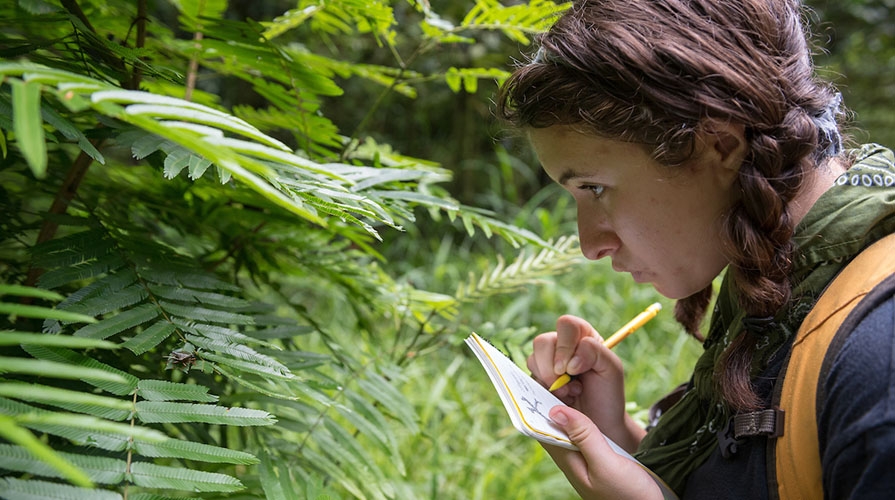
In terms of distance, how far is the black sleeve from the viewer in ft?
2.06

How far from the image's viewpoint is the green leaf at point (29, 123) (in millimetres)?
418

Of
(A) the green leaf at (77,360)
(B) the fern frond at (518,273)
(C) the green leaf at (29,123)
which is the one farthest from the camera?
(B) the fern frond at (518,273)

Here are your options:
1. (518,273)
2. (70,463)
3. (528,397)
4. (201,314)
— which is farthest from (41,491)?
(518,273)

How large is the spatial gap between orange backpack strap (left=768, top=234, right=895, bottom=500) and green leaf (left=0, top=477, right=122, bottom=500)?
0.66m

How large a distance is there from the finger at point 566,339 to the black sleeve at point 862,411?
0.46m

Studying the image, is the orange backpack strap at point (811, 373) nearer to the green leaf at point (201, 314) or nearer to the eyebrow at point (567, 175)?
the eyebrow at point (567, 175)

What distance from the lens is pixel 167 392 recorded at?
0.71 m

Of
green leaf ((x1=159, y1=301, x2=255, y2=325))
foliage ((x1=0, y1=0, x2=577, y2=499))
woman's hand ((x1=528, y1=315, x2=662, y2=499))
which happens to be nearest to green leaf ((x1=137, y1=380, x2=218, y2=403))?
foliage ((x1=0, y1=0, x2=577, y2=499))

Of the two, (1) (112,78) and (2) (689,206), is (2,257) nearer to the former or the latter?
(1) (112,78)

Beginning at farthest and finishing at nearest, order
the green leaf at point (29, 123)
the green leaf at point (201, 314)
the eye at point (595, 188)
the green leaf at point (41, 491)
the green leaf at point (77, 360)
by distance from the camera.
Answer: the eye at point (595, 188) < the green leaf at point (201, 314) < the green leaf at point (77, 360) < the green leaf at point (41, 491) < the green leaf at point (29, 123)

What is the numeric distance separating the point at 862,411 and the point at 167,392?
663 millimetres

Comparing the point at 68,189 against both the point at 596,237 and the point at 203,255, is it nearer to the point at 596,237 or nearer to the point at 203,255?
the point at 203,255

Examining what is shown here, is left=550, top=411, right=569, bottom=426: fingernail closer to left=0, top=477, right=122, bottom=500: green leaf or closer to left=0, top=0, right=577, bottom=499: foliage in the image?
left=0, top=0, right=577, bottom=499: foliage

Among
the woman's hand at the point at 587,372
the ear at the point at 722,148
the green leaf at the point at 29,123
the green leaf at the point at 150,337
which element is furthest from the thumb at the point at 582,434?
the green leaf at the point at 29,123
